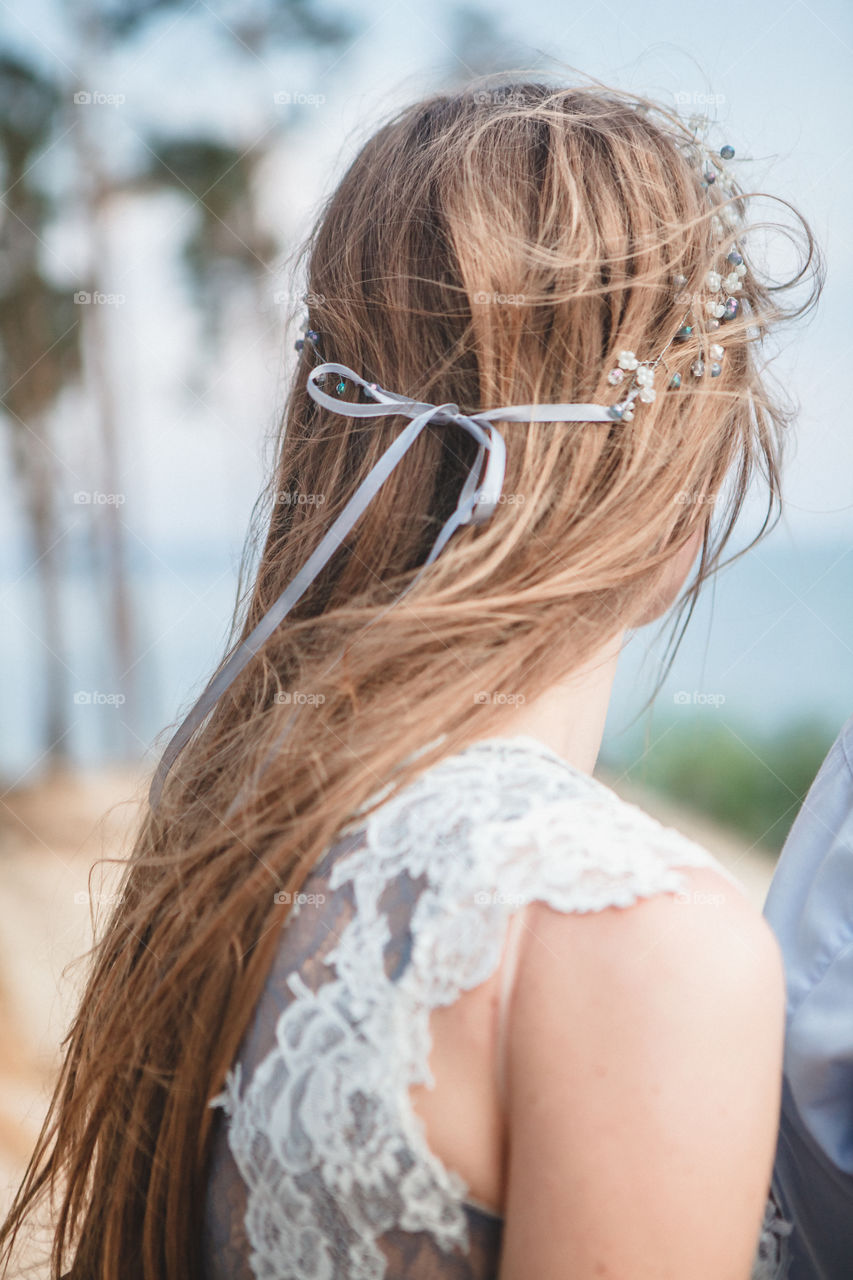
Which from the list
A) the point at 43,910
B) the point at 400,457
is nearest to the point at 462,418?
the point at 400,457

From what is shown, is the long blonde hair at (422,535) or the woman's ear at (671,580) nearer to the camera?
the long blonde hair at (422,535)

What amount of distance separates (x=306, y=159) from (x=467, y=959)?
7653mm

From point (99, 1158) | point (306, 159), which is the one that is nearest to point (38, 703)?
point (306, 159)

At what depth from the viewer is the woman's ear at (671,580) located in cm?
97

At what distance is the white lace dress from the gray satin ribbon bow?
214 mm

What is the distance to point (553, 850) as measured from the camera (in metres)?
0.69

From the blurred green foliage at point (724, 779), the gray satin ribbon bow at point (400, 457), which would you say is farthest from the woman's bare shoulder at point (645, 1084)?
the blurred green foliage at point (724, 779)

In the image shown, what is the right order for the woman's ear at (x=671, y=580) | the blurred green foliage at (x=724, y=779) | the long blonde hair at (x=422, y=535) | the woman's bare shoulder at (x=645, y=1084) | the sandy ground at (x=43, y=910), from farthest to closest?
the blurred green foliage at (x=724, y=779)
the sandy ground at (x=43, y=910)
the woman's ear at (x=671, y=580)
the long blonde hair at (x=422, y=535)
the woman's bare shoulder at (x=645, y=1084)

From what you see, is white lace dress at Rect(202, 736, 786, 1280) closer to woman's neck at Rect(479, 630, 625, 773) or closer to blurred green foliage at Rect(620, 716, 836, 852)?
woman's neck at Rect(479, 630, 625, 773)

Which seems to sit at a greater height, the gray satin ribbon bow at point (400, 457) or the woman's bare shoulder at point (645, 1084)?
the gray satin ribbon bow at point (400, 457)

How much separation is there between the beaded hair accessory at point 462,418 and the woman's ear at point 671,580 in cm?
16

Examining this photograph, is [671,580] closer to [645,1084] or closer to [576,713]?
[576,713]

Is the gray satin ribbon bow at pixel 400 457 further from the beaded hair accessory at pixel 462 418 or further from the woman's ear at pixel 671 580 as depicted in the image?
the woman's ear at pixel 671 580

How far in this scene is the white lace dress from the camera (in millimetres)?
685
